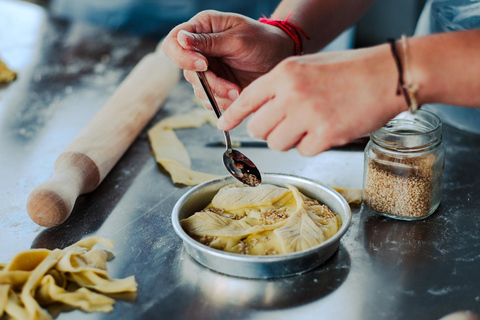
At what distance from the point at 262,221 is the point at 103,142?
22.6 inches

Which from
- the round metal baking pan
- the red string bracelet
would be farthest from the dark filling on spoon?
the red string bracelet

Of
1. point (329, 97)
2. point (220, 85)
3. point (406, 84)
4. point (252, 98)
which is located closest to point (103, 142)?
point (220, 85)

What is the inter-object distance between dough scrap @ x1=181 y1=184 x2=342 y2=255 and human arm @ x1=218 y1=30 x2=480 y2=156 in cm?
17

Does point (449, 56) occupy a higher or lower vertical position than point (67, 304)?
higher

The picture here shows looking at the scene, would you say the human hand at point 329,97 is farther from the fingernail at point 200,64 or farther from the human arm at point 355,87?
the fingernail at point 200,64

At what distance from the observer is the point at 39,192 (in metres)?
1.09

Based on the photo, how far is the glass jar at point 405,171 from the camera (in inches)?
41.5

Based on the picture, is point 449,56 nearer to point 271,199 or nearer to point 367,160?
point 367,160

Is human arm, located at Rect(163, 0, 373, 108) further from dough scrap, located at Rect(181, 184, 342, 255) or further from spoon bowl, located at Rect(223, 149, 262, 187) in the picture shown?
dough scrap, located at Rect(181, 184, 342, 255)

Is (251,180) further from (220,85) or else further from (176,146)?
(176,146)

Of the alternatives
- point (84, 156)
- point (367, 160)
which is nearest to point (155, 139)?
point (84, 156)

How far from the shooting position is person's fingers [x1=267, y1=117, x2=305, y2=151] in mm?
892

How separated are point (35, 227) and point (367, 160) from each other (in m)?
0.77

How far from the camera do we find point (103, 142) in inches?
54.1
